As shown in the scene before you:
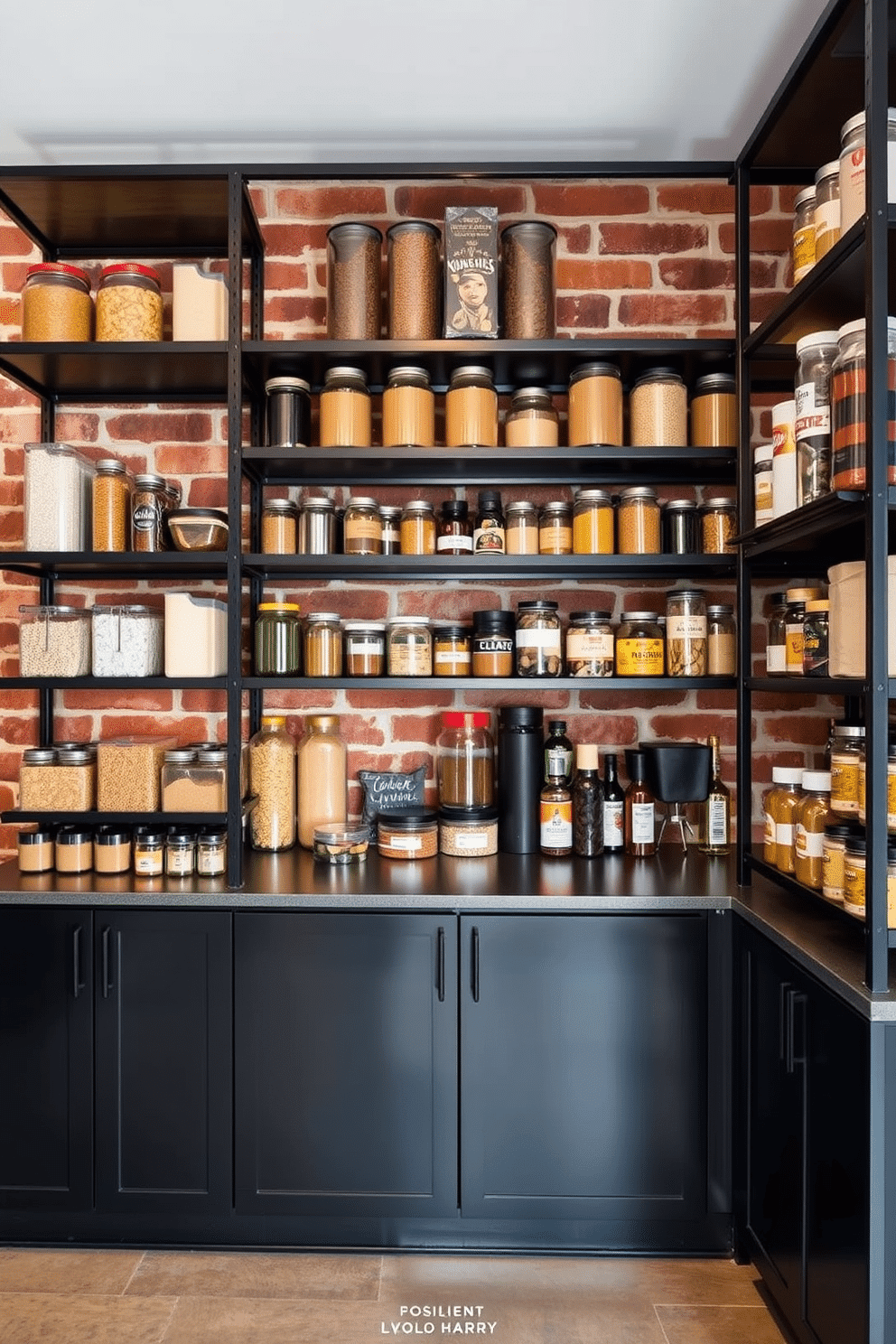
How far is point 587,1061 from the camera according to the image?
5.81 ft

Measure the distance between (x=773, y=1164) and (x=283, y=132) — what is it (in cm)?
241

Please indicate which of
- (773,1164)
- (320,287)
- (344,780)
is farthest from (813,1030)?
(320,287)

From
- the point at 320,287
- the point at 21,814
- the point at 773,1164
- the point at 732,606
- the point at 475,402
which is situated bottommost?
the point at 773,1164

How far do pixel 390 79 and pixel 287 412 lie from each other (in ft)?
2.38

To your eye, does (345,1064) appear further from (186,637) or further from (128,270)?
(128,270)

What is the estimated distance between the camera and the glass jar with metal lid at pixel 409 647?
2.01m

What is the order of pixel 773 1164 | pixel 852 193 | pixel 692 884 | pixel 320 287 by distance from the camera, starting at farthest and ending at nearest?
1. pixel 320 287
2. pixel 692 884
3. pixel 773 1164
4. pixel 852 193

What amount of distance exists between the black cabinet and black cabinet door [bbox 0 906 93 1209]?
1.34 m

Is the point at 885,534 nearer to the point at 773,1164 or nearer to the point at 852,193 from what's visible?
the point at 852,193

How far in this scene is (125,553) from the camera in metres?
1.90

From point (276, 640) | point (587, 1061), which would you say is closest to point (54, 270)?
point (276, 640)

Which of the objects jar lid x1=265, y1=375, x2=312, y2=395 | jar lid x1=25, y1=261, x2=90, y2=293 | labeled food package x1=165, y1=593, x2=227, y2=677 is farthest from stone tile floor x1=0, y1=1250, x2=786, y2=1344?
jar lid x1=25, y1=261, x2=90, y2=293

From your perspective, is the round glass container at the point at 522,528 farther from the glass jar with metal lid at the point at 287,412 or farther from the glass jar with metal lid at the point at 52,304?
the glass jar with metal lid at the point at 52,304

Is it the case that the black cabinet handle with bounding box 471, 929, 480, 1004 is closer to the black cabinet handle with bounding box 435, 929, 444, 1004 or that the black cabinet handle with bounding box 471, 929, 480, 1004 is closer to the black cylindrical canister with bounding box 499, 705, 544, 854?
the black cabinet handle with bounding box 435, 929, 444, 1004
